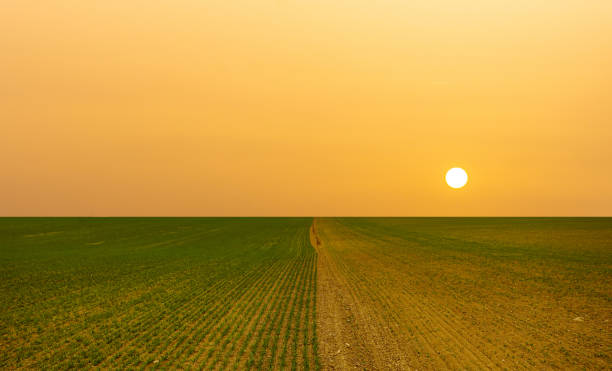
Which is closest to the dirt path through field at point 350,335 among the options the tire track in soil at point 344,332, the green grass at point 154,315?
the tire track in soil at point 344,332

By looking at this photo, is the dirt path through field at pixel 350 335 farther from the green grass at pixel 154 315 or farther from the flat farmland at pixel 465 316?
the green grass at pixel 154 315

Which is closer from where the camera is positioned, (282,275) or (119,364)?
(119,364)

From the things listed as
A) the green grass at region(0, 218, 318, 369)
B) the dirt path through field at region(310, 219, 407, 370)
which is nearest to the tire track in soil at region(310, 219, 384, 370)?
the dirt path through field at region(310, 219, 407, 370)

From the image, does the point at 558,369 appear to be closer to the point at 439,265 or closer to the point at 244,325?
the point at 244,325

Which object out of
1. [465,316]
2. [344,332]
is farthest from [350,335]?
[465,316]

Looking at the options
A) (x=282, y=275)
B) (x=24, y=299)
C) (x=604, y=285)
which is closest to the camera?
(x=24, y=299)

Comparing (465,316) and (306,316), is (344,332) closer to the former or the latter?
(306,316)

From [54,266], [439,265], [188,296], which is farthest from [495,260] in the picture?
[54,266]

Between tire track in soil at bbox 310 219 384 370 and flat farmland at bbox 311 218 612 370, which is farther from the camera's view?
flat farmland at bbox 311 218 612 370

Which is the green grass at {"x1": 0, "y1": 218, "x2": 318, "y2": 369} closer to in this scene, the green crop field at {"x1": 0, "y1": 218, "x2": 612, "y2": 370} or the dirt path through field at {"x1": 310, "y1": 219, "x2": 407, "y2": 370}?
the green crop field at {"x1": 0, "y1": 218, "x2": 612, "y2": 370}

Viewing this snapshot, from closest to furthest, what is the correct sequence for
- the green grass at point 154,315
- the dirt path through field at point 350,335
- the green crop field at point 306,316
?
the dirt path through field at point 350,335 → the green crop field at point 306,316 → the green grass at point 154,315

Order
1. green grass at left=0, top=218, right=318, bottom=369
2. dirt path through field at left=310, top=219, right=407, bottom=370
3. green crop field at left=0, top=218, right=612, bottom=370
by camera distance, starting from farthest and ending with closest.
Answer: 1. green grass at left=0, top=218, right=318, bottom=369
2. green crop field at left=0, top=218, right=612, bottom=370
3. dirt path through field at left=310, top=219, right=407, bottom=370

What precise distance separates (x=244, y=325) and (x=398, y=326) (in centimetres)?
588

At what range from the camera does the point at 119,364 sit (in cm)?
1015
